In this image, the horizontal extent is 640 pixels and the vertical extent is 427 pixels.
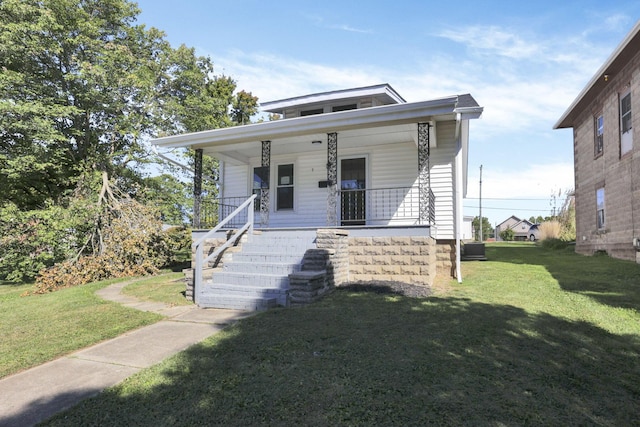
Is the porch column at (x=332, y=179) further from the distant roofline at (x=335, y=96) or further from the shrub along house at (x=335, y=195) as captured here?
the distant roofline at (x=335, y=96)

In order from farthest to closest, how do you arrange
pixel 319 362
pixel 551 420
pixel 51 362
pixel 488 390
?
pixel 51 362 → pixel 319 362 → pixel 488 390 → pixel 551 420

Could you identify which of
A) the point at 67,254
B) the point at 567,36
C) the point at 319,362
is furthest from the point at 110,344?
the point at 567,36

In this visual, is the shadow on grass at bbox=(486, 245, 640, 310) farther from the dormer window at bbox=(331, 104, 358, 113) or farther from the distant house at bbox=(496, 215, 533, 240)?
the distant house at bbox=(496, 215, 533, 240)

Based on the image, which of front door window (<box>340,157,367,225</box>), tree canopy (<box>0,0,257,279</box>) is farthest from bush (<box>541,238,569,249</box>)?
tree canopy (<box>0,0,257,279</box>)

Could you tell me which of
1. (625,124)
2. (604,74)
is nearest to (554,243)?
(625,124)

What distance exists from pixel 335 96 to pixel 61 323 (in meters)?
9.22

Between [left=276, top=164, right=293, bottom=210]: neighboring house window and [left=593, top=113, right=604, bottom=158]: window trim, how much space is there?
1026 cm

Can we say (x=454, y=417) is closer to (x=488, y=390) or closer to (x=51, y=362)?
(x=488, y=390)

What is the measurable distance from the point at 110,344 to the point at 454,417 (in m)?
3.69

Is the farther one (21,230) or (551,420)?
(21,230)

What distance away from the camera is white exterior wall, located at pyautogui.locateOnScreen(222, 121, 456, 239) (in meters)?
9.05

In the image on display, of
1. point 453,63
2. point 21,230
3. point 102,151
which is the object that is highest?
point 453,63

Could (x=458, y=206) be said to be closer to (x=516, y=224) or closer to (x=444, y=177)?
(x=444, y=177)

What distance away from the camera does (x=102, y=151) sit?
1475 centimetres
